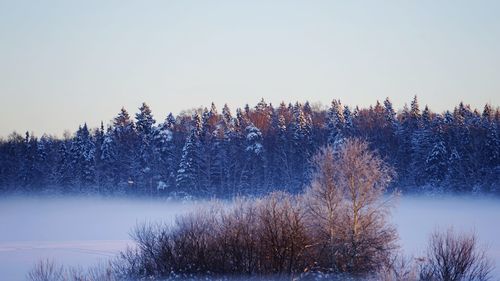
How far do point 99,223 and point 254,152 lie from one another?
1058 inches

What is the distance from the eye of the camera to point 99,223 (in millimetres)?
75688

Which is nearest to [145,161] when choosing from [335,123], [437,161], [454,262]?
[335,123]

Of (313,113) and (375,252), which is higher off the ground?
(313,113)

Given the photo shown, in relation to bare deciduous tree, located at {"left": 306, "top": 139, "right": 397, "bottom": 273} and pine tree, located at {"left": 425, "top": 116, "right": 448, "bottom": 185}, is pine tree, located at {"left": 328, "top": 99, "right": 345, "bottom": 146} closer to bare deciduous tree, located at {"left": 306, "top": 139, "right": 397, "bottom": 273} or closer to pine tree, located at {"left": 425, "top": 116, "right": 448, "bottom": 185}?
pine tree, located at {"left": 425, "top": 116, "right": 448, "bottom": 185}

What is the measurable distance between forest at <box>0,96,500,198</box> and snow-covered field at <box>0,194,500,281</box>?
2.92 metres

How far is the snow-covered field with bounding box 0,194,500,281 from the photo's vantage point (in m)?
46.0

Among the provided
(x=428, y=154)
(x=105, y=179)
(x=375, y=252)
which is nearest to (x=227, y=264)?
(x=375, y=252)

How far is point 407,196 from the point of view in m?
87.4

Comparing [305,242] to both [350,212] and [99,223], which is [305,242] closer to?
[350,212]

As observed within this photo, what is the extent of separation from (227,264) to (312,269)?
17.0ft

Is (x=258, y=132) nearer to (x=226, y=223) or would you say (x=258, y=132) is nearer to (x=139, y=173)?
(x=139, y=173)

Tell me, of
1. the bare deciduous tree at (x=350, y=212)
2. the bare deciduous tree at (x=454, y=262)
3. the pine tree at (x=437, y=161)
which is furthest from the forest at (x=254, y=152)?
the bare deciduous tree at (x=454, y=262)

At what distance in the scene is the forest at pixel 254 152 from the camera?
8475 cm

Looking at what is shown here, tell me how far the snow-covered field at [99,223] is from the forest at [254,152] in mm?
2923
